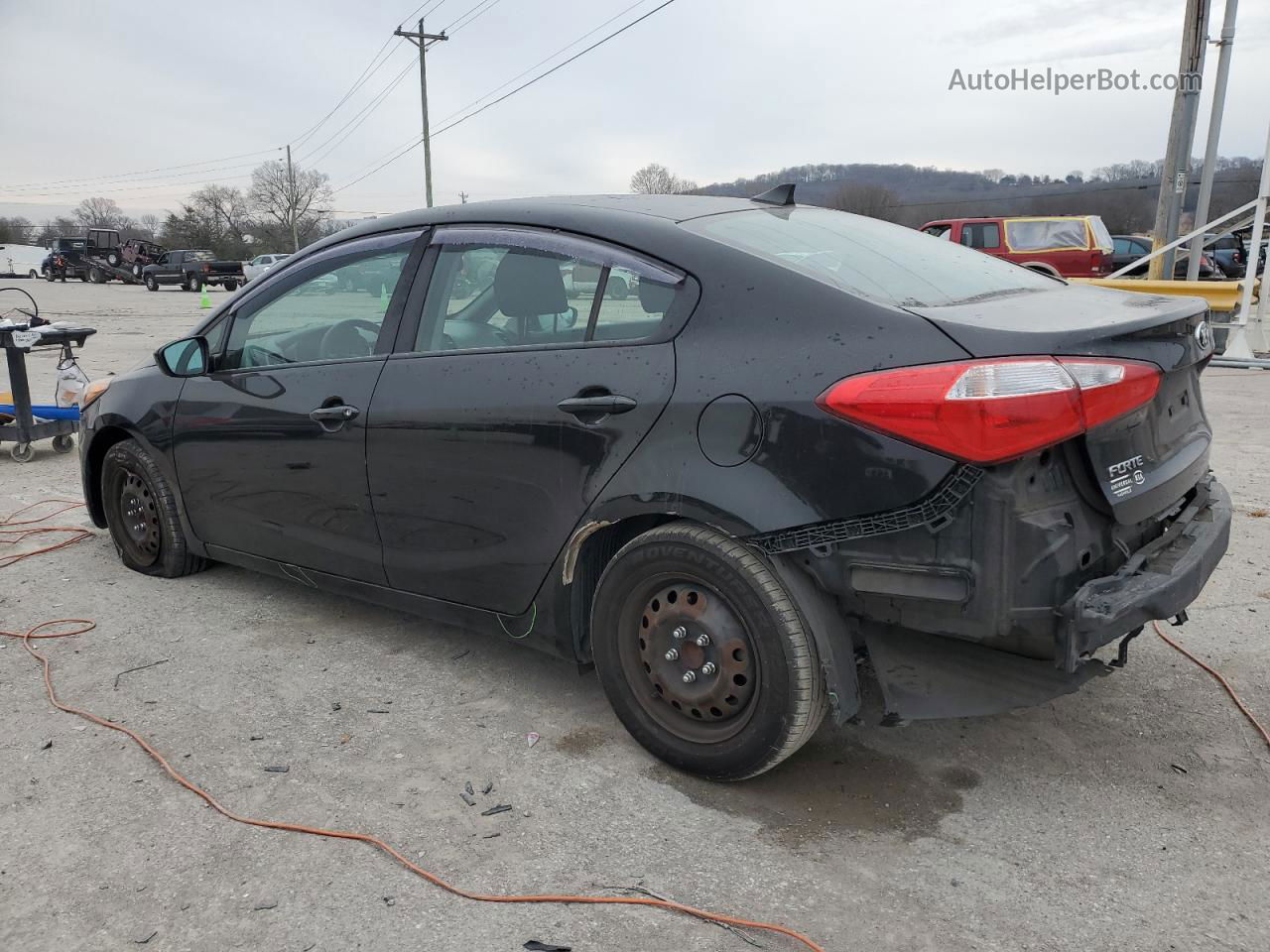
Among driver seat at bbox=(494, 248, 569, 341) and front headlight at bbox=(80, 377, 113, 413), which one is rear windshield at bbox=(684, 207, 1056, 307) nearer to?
driver seat at bbox=(494, 248, 569, 341)

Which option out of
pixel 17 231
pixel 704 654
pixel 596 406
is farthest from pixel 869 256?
pixel 17 231

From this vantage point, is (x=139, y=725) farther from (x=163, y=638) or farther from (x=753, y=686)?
(x=753, y=686)

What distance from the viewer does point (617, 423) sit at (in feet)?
9.20

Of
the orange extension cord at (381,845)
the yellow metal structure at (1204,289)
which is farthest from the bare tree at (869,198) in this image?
the orange extension cord at (381,845)

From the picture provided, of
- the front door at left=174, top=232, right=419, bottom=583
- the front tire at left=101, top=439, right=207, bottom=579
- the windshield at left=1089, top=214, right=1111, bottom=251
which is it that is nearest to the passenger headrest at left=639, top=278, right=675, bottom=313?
the front door at left=174, top=232, right=419, bottom=583

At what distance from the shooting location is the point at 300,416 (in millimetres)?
3662

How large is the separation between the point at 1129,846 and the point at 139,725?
296 cm

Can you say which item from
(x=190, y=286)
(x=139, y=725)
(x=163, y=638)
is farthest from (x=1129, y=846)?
(x=190, y=286)

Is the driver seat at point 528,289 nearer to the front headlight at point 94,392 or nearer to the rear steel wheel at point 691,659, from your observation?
the rear steel wheel at point 691,659

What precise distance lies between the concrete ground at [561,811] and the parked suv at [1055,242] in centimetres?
1636

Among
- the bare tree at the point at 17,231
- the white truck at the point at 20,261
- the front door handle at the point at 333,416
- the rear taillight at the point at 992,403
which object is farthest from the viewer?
the bare tree at the point at 17,231

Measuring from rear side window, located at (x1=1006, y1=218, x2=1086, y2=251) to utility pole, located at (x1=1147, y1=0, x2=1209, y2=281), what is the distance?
2.63 meters

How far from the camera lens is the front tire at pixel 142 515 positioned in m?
4.45

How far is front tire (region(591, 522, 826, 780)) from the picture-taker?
2.55 metres
